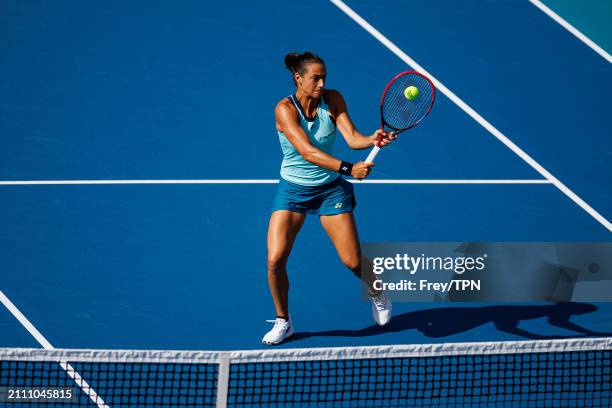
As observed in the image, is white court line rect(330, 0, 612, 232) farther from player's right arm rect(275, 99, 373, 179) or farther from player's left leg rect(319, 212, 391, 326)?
player's right arm rect(275, 99, 373, 179)

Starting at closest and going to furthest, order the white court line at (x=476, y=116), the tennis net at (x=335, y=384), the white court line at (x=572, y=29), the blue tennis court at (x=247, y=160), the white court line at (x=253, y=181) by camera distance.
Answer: the tennis net at (x=335, y=384)
the blue tennis court at (x=247, y=160)
the white court line at (x=476, y=116)
the white court line at (x=253, y=181)
the white court line at (x=572, y=29)

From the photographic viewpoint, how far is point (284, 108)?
6.65 m

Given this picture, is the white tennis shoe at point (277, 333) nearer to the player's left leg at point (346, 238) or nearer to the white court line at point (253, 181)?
the player's left leg at point (346, 238)

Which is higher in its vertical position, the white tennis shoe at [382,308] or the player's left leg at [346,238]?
the player's left leg at [346,238]

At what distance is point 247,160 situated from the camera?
940cm

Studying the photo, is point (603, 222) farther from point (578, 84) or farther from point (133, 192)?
point (133, 192)

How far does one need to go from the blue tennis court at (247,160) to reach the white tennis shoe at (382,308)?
0.43 ft

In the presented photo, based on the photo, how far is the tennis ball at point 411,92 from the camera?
714cm

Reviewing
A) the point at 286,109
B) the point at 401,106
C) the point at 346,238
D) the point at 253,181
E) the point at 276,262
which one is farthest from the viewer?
the point at 253,181

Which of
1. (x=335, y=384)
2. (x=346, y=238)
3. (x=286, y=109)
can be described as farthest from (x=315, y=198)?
(x=335, y=384)

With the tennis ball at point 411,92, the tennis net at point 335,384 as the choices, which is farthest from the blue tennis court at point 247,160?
the tennis ball at point 411,92

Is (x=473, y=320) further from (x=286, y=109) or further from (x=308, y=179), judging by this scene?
(x=286, y=109)

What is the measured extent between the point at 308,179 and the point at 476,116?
3.71 m

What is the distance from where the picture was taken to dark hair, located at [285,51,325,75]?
21.5 ft
